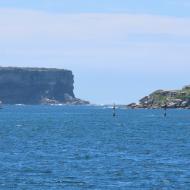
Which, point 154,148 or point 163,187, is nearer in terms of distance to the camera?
point 163,187

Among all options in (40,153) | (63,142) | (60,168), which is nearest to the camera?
(60,168)

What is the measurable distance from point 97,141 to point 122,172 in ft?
143

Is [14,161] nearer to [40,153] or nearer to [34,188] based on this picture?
[40,153]

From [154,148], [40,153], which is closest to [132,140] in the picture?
[154,148]

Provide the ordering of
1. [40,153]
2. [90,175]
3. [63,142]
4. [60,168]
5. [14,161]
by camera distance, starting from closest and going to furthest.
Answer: [90,175], [60,168], [14,161], [40,153], [63,142]

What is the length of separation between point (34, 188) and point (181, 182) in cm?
1094

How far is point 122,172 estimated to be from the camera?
66562 mm

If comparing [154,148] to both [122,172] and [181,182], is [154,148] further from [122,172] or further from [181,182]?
[181,182]

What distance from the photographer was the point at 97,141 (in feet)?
361

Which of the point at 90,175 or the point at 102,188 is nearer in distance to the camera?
the point at 102,188

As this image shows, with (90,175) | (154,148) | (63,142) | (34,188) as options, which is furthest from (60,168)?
(63,142)

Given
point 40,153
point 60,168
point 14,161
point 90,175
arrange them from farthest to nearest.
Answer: point 40,153
point 14,161
point 60,168
point 90,175

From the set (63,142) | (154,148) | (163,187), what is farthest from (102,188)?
(63,142)

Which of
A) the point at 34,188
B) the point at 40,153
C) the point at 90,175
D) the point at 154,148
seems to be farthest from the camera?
the point at 154,148
